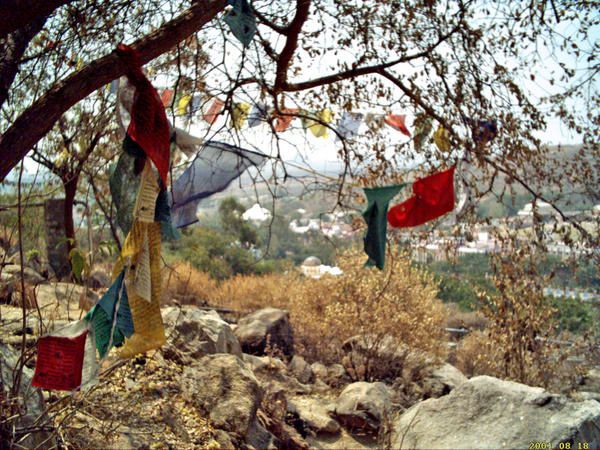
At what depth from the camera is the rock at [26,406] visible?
3516 mm

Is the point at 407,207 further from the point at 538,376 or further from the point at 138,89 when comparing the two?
the point at 538,376

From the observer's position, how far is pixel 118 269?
2.96 metres

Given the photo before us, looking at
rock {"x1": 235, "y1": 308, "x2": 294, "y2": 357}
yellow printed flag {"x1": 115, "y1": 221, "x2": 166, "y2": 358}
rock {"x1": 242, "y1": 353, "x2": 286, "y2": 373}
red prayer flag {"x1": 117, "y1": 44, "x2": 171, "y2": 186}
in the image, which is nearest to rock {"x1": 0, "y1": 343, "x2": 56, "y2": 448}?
yellow printed flag {"x1": 115, "y1": 221, "x2": 166, "y2": 358}

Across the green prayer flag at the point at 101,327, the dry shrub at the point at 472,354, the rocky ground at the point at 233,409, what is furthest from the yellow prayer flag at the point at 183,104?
the dry shrub at the point at 472,354

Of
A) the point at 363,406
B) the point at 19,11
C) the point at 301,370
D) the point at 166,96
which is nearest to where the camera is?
the point at 19,11

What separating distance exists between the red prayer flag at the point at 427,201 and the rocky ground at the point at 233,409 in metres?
1.75

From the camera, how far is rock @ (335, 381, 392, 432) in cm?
699

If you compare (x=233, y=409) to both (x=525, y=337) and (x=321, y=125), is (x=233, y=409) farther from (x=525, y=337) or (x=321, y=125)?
(x=525, y=337)

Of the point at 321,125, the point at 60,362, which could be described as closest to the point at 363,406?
the point at 321,125

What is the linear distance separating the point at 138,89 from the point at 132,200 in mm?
533

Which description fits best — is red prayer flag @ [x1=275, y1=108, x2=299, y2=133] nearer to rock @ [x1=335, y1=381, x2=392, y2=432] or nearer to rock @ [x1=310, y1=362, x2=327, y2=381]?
rock @ [x1=335, y1=381, x2=392, y2=432]

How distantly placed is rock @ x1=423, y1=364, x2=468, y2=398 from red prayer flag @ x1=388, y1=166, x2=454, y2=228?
14.3ft

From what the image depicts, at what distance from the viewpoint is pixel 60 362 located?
2.82 meters

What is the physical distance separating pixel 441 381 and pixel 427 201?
15.8 ft
